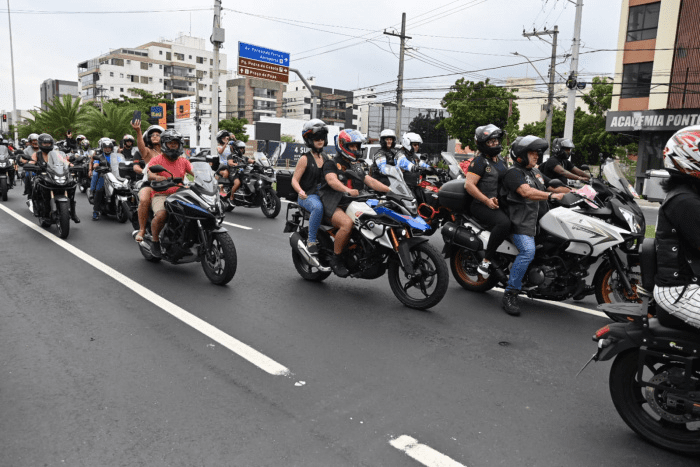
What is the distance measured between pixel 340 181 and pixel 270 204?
6.93 metres

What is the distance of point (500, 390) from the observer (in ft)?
13.0

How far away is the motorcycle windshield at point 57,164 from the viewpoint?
10.0 metres

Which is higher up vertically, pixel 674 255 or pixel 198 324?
pixel 674 255

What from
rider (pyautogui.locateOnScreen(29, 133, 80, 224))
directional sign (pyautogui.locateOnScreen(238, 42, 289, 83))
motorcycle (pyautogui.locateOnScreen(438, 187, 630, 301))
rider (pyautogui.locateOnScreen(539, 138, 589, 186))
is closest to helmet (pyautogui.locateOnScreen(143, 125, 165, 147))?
rider (pyautogui.locateOnScreen(29, 133, 80, 224))

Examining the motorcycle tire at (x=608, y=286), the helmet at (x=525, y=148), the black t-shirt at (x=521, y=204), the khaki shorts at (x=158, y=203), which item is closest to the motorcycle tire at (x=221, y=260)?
the khaki shorts at (x=158, y=203)

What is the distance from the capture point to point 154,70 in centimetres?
10588

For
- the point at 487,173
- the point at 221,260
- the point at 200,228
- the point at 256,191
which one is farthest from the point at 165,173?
the point at 256,191

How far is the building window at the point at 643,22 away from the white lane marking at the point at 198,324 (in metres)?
36.8

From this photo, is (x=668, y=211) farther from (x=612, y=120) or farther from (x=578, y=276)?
(x=612, y=120)

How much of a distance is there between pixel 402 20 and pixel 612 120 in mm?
13776

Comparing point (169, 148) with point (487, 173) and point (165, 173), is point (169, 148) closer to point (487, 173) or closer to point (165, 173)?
point (165, 173)

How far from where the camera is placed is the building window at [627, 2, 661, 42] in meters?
34.7

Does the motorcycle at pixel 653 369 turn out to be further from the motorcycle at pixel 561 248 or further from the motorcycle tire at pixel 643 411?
the motorcycle at pixel 561 248

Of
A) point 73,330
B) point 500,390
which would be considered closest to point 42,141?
point 73,330
